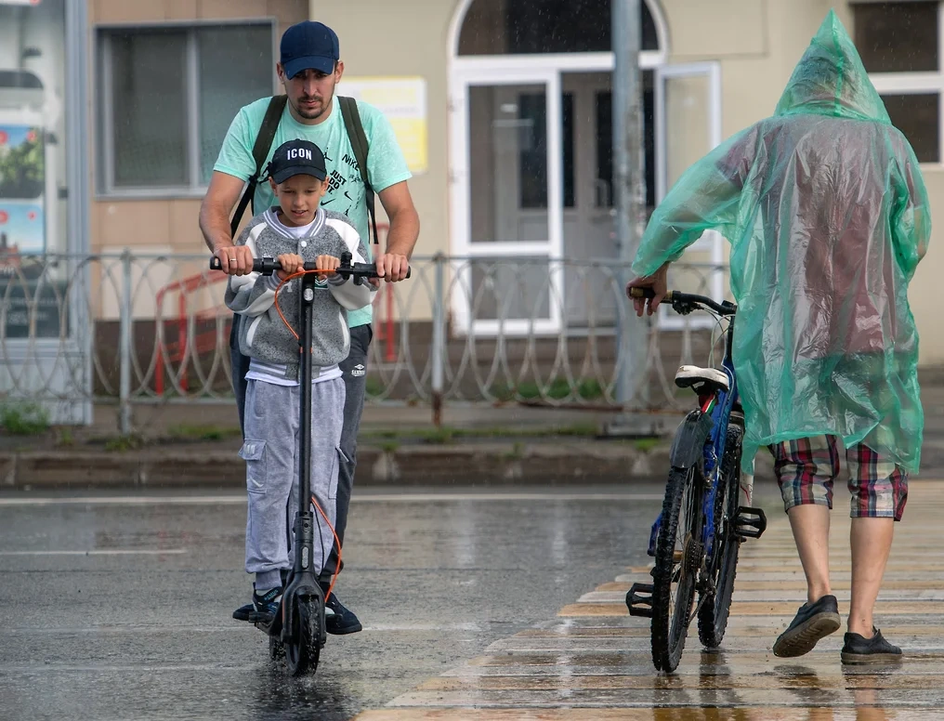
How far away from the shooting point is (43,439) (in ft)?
38.2

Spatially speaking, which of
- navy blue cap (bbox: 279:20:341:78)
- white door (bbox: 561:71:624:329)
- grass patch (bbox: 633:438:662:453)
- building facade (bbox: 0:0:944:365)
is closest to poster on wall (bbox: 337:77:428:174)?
building facade (bbox: 0:0:944:365)

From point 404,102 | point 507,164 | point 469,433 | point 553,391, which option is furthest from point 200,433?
point 507,164

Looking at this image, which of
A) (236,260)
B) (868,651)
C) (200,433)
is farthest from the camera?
(200,433)

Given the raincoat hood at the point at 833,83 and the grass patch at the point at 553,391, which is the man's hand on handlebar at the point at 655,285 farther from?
the grass patch at the point at 553,391

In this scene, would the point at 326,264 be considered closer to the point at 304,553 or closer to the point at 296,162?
the point at 296,162

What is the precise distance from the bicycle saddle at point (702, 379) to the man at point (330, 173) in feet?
2.97

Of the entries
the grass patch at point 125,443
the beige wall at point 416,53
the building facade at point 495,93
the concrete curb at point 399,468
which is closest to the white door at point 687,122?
the building facade at point 495,93

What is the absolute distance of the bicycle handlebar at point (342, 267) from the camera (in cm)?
459

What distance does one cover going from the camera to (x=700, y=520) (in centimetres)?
467

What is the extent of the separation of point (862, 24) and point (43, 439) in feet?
29.4

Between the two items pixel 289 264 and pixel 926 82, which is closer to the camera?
pixel 289 264

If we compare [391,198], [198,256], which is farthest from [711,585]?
[198,256]

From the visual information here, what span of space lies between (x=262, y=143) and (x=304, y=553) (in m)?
1.29

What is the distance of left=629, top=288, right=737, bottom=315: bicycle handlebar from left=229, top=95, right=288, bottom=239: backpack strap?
47.1 inches
